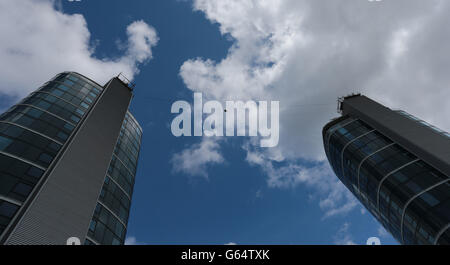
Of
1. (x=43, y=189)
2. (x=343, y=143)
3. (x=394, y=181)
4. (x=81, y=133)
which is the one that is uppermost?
(x=343, y=143)

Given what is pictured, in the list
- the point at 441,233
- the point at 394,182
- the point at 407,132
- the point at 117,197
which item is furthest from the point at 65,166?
the point at 407,132

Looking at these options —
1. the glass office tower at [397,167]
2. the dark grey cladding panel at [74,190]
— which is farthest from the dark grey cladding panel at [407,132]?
the dark grey cladding panel at [74,190]

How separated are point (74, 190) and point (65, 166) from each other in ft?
6.59

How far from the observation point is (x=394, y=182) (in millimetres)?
29375

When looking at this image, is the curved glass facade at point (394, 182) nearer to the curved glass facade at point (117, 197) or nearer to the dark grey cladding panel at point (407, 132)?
the dark grey cladding panel at point (407, 132)

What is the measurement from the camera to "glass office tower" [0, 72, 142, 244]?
1455 centimetres

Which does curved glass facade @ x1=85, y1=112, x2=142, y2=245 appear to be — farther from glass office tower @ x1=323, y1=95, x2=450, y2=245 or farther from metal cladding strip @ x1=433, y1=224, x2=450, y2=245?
glass office tower @ x1=323, y1=95, x2=450, y2=245

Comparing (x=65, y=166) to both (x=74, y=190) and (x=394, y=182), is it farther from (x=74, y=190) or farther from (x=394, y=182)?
(x=394, y=182)

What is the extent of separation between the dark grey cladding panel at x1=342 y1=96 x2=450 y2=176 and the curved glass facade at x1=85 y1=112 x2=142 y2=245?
38464 millimetres

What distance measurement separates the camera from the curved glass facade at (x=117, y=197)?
2441 centimetres
